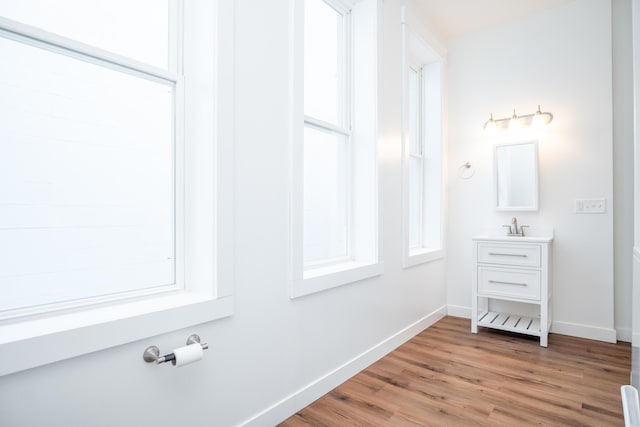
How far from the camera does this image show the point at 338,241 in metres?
2.36

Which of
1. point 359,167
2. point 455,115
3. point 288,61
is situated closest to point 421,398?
point 359,167

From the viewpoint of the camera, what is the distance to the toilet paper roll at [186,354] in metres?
1.16

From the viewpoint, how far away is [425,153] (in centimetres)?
Answer: 345

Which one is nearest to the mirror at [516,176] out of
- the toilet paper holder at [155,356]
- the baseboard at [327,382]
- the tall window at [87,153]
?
the baseboard at [327,382]

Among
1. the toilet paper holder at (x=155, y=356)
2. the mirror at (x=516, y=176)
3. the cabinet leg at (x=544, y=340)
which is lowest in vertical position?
the cabinet leg at (x=544, y=340)

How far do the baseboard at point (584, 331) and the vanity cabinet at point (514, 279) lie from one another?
0.16 m

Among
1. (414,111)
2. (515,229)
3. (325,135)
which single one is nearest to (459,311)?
(515,229)

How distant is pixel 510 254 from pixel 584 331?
33.2 inches

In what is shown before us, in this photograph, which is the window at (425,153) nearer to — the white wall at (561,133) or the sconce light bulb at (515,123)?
the white wall at (561,133)

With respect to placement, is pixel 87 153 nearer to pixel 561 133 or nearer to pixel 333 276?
pixel 333 276

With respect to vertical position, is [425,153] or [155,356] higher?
[425,153]

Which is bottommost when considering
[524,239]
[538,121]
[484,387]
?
[484,387]

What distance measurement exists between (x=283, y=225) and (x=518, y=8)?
112 inches

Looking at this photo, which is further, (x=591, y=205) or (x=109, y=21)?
(x=591, y=205)
